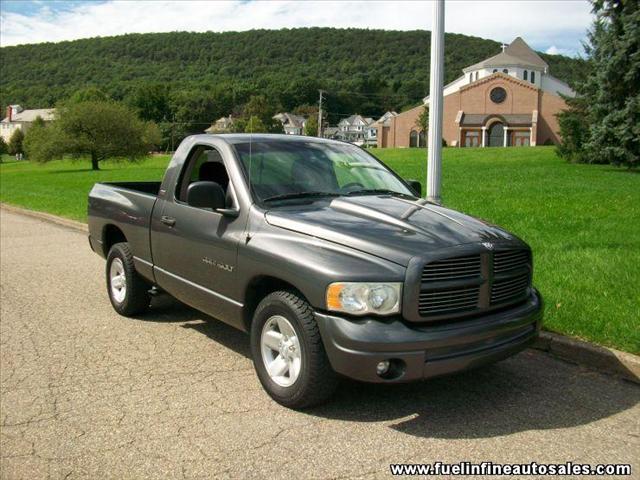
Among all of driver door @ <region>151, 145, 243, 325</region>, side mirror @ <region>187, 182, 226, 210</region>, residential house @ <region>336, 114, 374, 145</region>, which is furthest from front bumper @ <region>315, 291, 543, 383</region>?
residential house @ <region>336, 114, 374, 145</region>

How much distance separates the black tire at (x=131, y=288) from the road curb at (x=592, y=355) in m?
3.85

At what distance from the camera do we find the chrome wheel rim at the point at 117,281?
659 centimetres

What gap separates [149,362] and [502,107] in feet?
296

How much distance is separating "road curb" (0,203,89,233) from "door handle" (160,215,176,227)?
869 centimetres

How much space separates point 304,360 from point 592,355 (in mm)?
2584

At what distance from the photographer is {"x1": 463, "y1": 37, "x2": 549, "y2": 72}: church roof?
3971 inches

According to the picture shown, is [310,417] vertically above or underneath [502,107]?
underneath

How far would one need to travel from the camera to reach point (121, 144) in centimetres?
6094

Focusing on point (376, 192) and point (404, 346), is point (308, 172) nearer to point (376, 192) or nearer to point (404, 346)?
point (376, 192)

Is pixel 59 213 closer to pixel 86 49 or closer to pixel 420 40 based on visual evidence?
pixel 86 49

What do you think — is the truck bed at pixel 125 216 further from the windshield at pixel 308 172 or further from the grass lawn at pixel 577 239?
the grass lawn at pixel 577 239

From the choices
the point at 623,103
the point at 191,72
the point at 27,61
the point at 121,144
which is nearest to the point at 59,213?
the point at 623,103

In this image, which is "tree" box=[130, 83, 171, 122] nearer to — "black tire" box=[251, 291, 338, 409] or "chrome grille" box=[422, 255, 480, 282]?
"black tire" box=[251, 291, 338, 409]

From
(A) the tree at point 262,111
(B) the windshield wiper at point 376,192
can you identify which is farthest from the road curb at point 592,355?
(A) the tree at point 262,111
